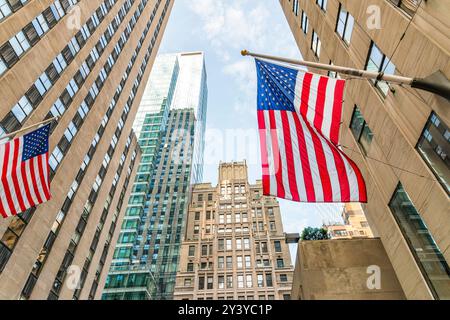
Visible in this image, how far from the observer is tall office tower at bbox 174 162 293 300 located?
57.5 metres

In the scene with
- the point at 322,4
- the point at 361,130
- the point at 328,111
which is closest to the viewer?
the point at 328,111

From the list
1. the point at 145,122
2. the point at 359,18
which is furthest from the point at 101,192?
the point at 145,122

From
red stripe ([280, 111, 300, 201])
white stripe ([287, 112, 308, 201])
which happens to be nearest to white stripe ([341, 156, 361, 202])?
white stripe ([287, 112, 308, 201])

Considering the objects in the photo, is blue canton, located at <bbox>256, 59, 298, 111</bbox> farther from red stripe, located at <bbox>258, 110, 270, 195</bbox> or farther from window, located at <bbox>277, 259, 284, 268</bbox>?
window, located at <bbox>277, 259, 284, 268</bbox>

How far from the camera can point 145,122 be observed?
11012cm

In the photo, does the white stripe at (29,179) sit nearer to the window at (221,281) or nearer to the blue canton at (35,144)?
the blue canton at (35,144)

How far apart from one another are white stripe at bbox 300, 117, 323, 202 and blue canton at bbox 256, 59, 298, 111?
79 centimetres

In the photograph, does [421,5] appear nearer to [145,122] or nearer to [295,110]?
[295,110]

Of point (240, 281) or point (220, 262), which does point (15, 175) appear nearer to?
point (240, 281)

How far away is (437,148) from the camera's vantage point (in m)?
8.79

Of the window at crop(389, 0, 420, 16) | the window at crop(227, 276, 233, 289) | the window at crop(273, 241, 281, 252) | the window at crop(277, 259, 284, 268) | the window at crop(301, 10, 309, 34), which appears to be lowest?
the window at crop(389, 0, 420, 16)

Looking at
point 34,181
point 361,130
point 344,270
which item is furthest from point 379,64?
point 34,181

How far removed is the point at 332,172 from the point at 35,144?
11.5 m

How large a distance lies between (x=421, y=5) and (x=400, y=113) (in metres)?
3.35
